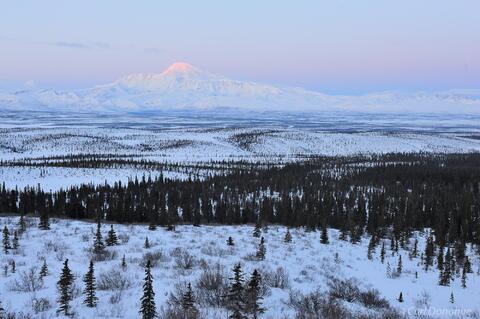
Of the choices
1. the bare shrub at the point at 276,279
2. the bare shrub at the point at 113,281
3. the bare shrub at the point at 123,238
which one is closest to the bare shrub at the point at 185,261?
the bare shrub at the point at 113,281

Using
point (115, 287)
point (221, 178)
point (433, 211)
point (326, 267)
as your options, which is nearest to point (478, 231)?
point (433, 211)

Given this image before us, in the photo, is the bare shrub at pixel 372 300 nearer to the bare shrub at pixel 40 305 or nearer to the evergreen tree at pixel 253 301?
the evergreen tree at pixel 253 301

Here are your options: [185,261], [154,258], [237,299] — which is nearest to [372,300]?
[237,299]

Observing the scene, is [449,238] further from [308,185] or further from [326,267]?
[308,185]

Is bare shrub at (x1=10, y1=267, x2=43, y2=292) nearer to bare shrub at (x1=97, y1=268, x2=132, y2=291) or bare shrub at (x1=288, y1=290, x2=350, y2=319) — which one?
bare shrub at (x1=97, y1=268, x2=132, y2=291)

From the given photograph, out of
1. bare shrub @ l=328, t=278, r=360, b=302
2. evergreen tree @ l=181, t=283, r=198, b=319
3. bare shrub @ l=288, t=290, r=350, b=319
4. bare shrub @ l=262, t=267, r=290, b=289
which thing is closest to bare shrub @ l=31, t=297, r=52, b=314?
evergreen tree @ l=181, t=283, r=198, b=319

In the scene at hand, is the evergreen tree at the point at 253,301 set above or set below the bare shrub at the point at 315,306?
above
